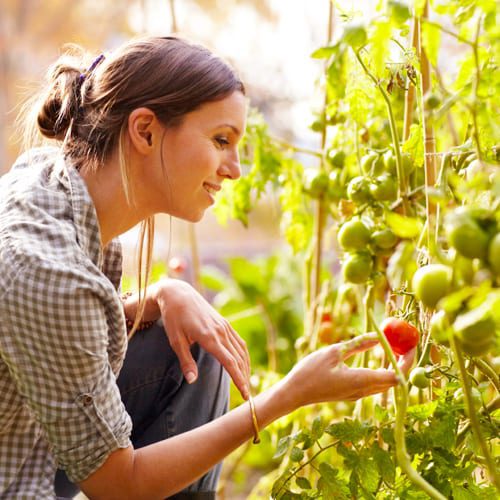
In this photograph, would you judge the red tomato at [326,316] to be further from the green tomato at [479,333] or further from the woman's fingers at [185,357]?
the green tomato at [479,333]

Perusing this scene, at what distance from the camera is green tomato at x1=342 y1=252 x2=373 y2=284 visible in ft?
3.59

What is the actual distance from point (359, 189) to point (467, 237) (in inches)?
20.1

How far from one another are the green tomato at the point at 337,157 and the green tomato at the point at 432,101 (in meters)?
0.48

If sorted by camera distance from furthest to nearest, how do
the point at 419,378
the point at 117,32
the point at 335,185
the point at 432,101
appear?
the point at 117,32 < the point at 335,185 < the point at 419,378 < the point at 432,101

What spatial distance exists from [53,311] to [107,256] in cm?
34

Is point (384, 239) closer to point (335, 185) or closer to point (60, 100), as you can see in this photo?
point (335, 185)

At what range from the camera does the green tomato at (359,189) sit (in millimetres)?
1115

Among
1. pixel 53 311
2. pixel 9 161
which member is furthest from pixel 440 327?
pixel 9 161

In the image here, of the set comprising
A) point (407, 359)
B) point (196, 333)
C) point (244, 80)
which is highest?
point (244, 80)

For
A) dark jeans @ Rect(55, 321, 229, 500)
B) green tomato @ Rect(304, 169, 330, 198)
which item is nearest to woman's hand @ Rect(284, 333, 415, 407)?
dark jeans @ Rect(55, 321, 229, 500)

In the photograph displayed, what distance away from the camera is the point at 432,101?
2.60ft

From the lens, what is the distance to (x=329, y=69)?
2.21 feet

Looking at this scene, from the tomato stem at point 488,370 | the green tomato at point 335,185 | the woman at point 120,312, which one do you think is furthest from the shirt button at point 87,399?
the green tomato at point 335,185

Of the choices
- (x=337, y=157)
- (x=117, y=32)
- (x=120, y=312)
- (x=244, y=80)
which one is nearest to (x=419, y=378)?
(x=120, y=312)
